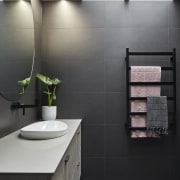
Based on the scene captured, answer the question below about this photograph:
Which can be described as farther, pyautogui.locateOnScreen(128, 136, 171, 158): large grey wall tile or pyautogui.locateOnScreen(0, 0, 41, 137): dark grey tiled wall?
pyautogui.locateOnScreen(128, 136, 171, 158): large grey wall tile

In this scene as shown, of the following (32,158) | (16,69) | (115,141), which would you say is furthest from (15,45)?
(115,141)

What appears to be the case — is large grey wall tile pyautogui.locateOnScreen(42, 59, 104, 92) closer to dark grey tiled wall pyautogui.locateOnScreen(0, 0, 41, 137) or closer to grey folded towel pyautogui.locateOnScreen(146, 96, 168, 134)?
dark grey tiled wall pyautogui.locateOnScreen(0, 0, 41, 137)

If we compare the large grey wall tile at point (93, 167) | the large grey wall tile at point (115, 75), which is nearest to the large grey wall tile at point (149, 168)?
the large grey wall tile at point (93, 167)

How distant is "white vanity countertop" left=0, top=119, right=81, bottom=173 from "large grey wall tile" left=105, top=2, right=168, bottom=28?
1657 millimetres

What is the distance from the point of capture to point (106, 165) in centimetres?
261

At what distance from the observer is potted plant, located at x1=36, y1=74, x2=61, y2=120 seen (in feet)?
7.93

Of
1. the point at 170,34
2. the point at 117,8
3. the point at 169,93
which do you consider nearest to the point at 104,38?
the point at 117,8

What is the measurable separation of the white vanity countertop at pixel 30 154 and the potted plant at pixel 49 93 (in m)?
0.81

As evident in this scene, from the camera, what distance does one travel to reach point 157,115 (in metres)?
2.47

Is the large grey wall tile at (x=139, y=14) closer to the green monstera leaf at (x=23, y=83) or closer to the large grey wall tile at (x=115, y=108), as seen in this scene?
the large grey wall tile at (x=115, y=108)

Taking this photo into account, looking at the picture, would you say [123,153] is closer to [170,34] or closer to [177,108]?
[177,108]

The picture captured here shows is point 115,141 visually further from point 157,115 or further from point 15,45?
point 15,45

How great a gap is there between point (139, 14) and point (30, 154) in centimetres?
213

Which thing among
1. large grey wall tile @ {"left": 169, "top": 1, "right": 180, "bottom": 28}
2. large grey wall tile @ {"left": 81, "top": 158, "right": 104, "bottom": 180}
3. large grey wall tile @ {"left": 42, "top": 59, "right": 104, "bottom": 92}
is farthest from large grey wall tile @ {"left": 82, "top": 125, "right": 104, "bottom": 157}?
large grey wall tile @ {"left": 169, "top": 1, "right": 180, "bottom": 28}
